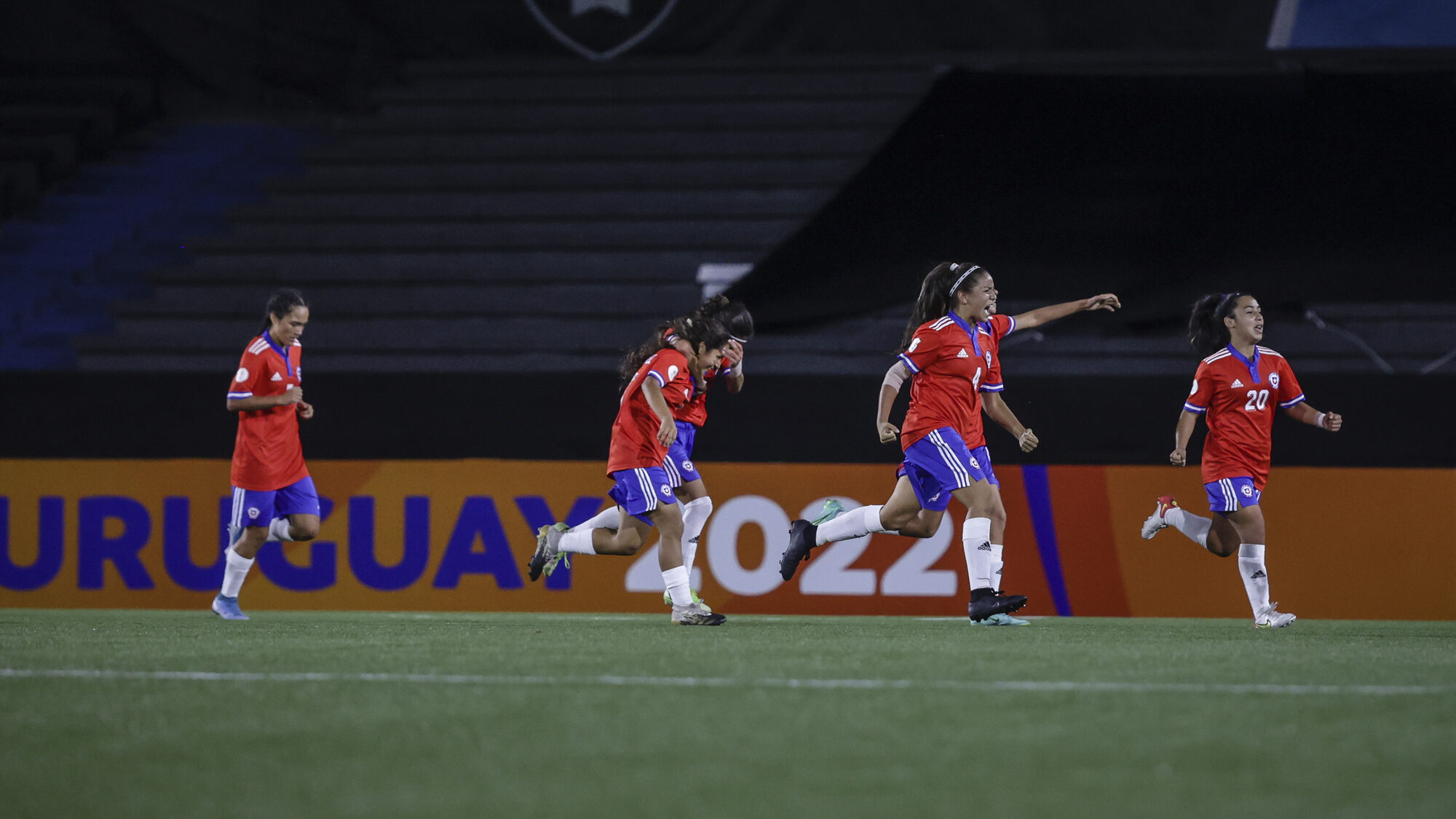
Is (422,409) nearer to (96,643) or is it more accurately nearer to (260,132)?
(96,643)

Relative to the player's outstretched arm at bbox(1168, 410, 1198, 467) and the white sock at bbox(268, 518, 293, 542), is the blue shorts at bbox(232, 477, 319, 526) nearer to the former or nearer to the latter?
the white sock at bbox(268, 518, 293, 542)

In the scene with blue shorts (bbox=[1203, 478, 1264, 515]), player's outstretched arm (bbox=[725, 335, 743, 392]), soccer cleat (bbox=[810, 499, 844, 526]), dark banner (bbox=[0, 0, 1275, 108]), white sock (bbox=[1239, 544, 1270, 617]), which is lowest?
white sock (bbox=[1239, 544, 1270, 617])

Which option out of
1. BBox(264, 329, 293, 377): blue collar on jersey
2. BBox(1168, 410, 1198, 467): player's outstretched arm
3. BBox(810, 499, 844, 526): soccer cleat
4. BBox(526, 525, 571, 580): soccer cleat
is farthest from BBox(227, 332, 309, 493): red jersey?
BBox(1168, 410, 1198, 467): player's outstretched arm

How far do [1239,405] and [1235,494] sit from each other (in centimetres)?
44

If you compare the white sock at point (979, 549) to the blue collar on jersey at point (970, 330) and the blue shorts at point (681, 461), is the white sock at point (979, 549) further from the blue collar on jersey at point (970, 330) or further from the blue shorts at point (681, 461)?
the blue shorts at point (681, 461)

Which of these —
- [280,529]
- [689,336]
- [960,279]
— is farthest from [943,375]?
[280,529]

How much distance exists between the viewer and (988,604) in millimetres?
7113

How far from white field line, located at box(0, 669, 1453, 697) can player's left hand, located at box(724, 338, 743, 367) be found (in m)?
3.17

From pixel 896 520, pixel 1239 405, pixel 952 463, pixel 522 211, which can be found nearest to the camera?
pixel 952 463

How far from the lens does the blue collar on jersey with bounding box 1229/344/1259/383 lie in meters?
7.53

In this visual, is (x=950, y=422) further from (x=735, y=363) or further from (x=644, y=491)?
(x=644, y=491)

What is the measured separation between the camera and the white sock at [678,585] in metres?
7.25

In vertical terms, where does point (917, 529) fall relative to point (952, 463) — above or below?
below

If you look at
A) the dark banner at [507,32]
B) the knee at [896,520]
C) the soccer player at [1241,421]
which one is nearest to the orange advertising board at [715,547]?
the soccer player at [1241,421]
